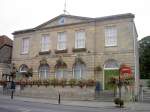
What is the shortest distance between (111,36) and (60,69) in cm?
688

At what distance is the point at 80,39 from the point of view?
98.9ft

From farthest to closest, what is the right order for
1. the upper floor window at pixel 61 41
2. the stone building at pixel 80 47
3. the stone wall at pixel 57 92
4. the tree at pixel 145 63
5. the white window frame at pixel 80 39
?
the tree at pixel 145 63, the upper floor window at pixel 61 41, the white window frame at pixel 80 39, the stone building at pixel 80 47, the stone wall at pixel 57 92

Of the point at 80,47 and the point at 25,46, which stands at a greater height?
the point at 25,46

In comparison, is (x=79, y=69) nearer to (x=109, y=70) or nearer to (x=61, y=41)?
(x=109, y=70)

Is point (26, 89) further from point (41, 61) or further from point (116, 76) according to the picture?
point (116, 76)

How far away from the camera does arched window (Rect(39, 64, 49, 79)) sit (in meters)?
31.8

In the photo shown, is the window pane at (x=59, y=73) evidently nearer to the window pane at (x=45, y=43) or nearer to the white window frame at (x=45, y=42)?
the white window frame at (x=45, y=42)

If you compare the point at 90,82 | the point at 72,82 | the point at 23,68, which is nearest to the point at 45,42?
the point at 23,68

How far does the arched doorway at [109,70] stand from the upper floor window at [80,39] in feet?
11.9

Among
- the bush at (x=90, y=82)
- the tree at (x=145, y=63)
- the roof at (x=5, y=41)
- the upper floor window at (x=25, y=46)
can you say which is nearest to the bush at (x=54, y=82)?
the bush at (x=90, y=82)

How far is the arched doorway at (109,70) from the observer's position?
27609 millimetres

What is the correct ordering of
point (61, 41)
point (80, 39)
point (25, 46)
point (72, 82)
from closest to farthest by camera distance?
1. point (72, 82)
2. point (80, 39)
3. point (61, 41)
4. point (25, 46)

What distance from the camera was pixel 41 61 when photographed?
105 ft

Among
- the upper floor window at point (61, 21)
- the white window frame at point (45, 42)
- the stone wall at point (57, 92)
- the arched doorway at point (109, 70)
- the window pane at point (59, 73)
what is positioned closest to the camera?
the stone wall at point (57, 92)
